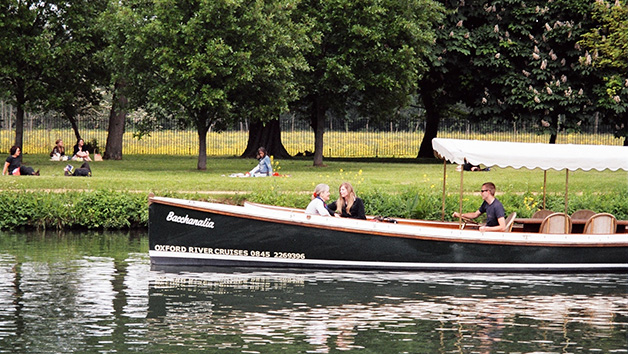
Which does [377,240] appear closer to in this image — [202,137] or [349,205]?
[349,205]

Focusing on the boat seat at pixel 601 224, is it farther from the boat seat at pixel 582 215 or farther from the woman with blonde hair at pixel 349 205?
the woman with blonde hair at pixel 349 205

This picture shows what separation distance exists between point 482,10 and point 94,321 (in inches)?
1483

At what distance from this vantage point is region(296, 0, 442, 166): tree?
42.6m

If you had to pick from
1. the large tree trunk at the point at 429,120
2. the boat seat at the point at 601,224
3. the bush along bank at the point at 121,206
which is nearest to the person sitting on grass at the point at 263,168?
the bush along bank at the point at 121,206

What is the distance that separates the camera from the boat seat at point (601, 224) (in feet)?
69.1

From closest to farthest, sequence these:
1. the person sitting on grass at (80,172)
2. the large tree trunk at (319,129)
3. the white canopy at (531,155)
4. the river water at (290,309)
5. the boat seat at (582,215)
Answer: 1. the river water at (290,309)
2. the white canopy at (531,155)
3. the boat seat at (582,215)
4. the person sitting on grass at (80,172)
5. the large tree trunk at (319,129)

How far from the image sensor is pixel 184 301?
54.3ft

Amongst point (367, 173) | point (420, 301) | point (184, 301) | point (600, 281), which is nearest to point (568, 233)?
point (600, 281)

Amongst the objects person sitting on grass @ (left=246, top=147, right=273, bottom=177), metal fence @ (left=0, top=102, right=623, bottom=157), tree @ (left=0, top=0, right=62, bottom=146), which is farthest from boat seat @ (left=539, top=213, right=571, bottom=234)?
metal fence @ (left=0, top=102, right=623, bottom=157)

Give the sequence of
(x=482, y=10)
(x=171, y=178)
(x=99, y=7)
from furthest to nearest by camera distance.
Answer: (x=482, y=10) → (x=99, y=7) → (x=171, y=178)

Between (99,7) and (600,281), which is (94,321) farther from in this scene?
(99,7)

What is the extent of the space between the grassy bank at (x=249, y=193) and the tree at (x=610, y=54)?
799cm

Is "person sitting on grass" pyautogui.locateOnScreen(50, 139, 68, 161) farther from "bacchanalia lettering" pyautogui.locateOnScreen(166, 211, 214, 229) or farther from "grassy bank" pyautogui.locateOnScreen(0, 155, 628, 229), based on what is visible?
"bacchanalia lettering" pyautogui.locateOnScreen(166, 211, 214, 229)

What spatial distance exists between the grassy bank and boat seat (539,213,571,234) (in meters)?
6.17
